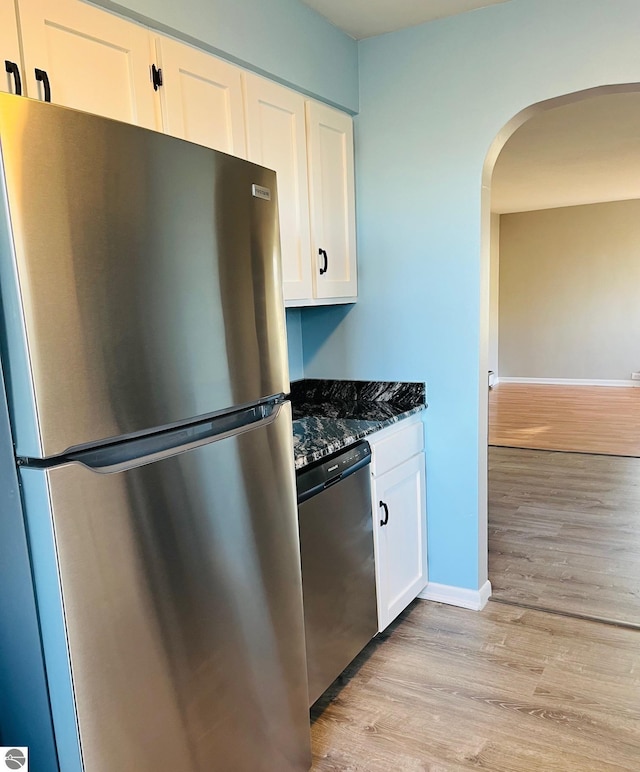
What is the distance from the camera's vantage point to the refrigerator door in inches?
36.9

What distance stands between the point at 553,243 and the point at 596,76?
22.1 feet

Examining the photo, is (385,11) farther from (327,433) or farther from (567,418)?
(567,418)

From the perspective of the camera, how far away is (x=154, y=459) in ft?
3.80

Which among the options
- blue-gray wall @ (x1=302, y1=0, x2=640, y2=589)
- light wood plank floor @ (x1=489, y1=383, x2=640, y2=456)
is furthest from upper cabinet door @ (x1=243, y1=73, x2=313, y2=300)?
light wood plank floor @ (x1=489, y1=383, x2=640, y2=456)

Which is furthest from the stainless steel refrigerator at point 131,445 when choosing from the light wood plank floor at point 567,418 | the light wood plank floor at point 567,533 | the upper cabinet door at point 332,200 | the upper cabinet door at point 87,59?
the light wood plank floor at point 567,418

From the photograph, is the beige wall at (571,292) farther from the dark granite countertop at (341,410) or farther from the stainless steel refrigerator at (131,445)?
the stainless steel refrigerator at (131,445)

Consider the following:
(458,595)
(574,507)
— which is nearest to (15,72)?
(458,595)

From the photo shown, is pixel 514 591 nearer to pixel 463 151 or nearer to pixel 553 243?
pixel 463 151

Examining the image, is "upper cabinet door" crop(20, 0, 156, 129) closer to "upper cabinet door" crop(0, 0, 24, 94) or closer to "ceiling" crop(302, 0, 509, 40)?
"upper cabinet door" crop(0, 0, 24, 94)

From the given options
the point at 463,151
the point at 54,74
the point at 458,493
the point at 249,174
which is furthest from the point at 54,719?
the point at 463,151

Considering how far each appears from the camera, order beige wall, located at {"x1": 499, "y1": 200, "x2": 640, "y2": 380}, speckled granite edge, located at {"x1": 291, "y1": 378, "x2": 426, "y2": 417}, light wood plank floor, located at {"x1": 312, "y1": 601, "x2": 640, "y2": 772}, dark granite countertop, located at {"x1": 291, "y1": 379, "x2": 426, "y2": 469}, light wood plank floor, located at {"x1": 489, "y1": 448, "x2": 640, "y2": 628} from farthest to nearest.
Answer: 1. beige wall, located at {"x1": 499, "y1": 200, "x2": 640, "y2": 380}
2. light wood plank floor, located at {"x1": 489, "y1": 448, "x2": 640, "y2": 628}
3. speckled granite edge, located at {"x1": 291, "y1": 378, "x2": 426, "y2": 417}
4. dark granite countertop, located at {"x1": 291, "y1": 379, "x2": 426, "y2": 469}
5. light wood plank floor, located at {"x1": 312, "y1": 601, "x2": 640, "y2": 772}

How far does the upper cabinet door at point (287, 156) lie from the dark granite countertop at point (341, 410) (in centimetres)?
52

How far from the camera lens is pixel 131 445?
113cm

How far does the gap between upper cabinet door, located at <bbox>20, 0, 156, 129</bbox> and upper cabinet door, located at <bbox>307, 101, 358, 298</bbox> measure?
854mm
